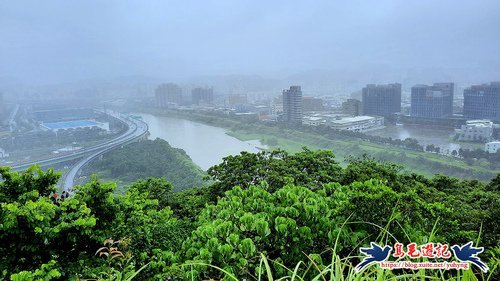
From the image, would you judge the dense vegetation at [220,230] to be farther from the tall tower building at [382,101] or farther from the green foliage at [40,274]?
the tall tower building at [382,101]

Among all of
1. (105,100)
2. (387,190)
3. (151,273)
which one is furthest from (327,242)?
(105,100)

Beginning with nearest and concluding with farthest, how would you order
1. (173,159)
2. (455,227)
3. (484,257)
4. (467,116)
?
(484,257) < (455,227) < (173,159) < (467,116)

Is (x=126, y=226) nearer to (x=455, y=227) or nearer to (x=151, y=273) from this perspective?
(x=151, y=273)

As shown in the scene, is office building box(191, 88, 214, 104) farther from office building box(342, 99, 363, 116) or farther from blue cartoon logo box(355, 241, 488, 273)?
blue cartoon logo box(355, 241, 488, 273)

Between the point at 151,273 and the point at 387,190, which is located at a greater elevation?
the point at 387,190

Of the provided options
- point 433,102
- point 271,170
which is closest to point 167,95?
point 433,102

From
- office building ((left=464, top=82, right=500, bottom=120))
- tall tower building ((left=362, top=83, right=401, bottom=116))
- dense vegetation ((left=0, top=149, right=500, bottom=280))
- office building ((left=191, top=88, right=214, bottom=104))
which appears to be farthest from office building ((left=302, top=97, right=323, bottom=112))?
dense vegetation ((left=0, top=149, right=500, bottom=280))
